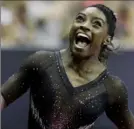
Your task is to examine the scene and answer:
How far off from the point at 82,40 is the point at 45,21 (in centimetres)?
159

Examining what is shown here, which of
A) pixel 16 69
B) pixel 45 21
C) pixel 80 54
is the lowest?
pixel 45 21

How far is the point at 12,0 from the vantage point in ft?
8.48

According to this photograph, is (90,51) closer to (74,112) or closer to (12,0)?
(74,112)

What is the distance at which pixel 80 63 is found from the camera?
1.04 meters

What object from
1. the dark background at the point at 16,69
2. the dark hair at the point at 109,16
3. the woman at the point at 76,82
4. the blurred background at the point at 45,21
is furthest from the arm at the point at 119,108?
the blurred background at the point at 45,21

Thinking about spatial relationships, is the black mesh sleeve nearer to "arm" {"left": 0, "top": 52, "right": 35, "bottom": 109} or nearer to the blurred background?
"arm" {"left": 0, "top": 52, "right": 35, "bottom": 109}

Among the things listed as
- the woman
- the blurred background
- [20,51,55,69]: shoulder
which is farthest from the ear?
the blurred background

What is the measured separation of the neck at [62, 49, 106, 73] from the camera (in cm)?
104

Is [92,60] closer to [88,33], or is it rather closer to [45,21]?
[88,33]

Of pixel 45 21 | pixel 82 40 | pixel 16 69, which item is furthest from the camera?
pixel 45 21

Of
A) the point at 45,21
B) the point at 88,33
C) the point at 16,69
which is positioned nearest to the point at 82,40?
the point at 88,33

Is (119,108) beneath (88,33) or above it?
beneath

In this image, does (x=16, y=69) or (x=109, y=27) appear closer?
(x=109, y=27)

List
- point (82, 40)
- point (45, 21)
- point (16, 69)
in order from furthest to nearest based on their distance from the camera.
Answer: point (45, 21)
point (16, 69)
point (82, 40)
